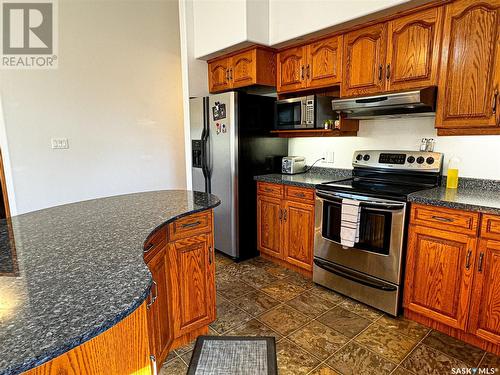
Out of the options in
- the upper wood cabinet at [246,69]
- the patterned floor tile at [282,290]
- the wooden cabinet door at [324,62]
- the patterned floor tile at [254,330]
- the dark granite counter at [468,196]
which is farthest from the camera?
the upper wood cabinet at [246,69]

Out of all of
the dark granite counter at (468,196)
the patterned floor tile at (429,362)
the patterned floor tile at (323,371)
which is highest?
the dark granite counter at (468,196)

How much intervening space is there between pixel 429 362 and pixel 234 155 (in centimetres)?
227

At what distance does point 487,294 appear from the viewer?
73.4 inches

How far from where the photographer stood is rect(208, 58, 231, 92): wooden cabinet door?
11.3 feet

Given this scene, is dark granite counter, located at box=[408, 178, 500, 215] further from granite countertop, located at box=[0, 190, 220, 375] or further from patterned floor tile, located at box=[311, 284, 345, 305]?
granite countertop, located at box=[0, 190, 220, 375]

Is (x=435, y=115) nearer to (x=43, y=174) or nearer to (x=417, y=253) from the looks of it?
(x=417, y=253)

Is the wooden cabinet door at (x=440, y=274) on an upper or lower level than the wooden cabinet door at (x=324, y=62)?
lower

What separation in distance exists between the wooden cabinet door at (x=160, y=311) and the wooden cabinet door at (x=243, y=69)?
215 centimetres

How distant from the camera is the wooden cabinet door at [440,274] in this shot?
193 cm

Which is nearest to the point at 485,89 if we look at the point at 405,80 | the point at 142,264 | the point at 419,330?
the point at 405,80

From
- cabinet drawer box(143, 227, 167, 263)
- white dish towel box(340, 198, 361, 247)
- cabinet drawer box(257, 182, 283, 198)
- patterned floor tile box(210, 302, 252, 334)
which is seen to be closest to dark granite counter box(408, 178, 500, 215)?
white dish towel box(340, 198, 361, 247)

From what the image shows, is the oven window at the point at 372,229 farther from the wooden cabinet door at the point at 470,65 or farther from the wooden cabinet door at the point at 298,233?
the wooden cabinet door at the point at 470,65

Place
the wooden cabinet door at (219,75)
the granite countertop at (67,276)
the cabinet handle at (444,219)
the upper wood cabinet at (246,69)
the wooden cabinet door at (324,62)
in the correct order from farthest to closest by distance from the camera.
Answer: the wooden cabinet door at (219,75) → the upper wood cabinet at (246,69) → the wooden cabinet door at (324,62) → the cabinet handle at (444,219) → the granite countertop at (67,276)

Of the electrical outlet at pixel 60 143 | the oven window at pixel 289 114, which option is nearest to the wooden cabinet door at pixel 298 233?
the oven window at pixel 289 114
